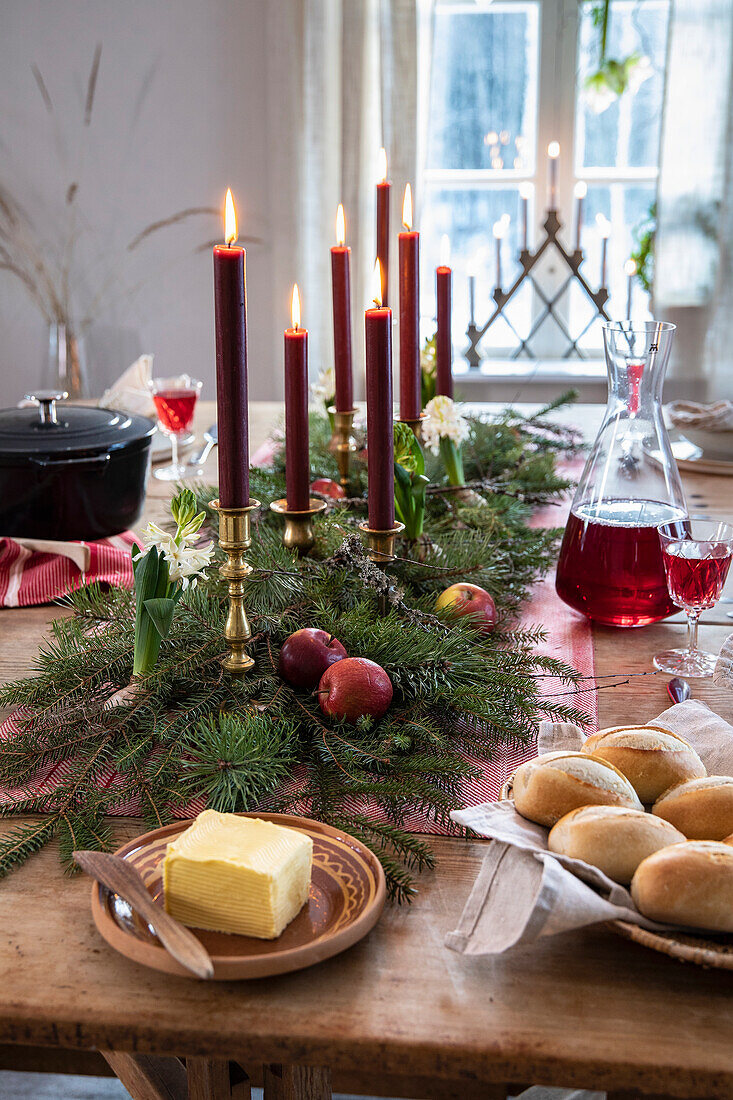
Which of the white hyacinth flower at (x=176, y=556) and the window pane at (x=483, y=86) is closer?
the white hyacinth flower at (x=176, y=556)

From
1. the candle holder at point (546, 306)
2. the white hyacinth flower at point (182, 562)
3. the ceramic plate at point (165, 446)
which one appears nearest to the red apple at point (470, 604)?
the white hyacinth flower at point (182, 562)

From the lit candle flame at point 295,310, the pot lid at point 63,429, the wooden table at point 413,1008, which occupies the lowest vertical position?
the wooden table at point 413,1008

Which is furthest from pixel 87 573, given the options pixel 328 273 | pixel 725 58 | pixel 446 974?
pixel 725 58

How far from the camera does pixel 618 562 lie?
0.92 meters

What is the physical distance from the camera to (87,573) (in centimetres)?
110

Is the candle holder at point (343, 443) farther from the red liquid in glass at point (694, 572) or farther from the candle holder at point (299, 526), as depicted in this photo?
Answer: the red liquid in glass at point (694, 572)

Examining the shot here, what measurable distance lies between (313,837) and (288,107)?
2927 mm

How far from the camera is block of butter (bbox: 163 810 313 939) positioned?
0.50 meters

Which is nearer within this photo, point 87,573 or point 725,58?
point 87,573

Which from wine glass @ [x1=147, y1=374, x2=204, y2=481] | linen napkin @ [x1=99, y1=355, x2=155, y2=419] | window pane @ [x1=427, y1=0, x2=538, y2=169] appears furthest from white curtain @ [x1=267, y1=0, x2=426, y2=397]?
wine glass @ [x1=147, y1=374, x2=204, y2=481]

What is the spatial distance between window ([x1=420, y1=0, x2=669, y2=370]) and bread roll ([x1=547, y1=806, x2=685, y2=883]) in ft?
9.61

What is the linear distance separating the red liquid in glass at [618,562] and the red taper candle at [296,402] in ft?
0.86

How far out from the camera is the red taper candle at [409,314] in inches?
43.3

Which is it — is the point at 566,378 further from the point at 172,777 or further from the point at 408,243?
the point at 172,777
